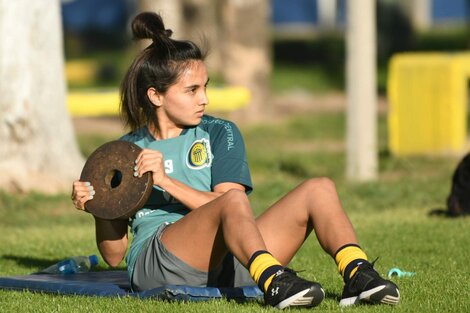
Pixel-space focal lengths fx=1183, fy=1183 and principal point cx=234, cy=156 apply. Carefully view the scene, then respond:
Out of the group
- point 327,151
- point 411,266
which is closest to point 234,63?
point 327,151

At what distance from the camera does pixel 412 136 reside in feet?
46.4

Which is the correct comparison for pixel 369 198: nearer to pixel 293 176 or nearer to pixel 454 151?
pixel 293 176

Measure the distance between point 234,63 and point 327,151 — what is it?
4.89 metres

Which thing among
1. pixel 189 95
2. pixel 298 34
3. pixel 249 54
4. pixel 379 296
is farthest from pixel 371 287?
pixel 298 34

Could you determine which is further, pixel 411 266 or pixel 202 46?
pixel 411 266

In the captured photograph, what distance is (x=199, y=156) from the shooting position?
5.82m

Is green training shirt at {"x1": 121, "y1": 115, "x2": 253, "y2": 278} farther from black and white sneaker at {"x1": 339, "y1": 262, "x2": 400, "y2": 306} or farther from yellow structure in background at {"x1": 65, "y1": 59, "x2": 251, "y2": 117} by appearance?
yellow structure in background at {"x1": 65, "y1": 59, "x2": 251, "y2": 117}

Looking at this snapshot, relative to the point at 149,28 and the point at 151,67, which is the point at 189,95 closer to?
the point at 151,67

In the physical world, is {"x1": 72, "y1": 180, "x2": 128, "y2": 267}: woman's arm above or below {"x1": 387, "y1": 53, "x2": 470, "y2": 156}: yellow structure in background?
above

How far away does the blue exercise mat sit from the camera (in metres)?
5.62

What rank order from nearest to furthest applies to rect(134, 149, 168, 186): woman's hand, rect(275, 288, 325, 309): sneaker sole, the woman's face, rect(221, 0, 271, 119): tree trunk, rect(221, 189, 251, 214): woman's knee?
rect(275, 288, 325, 309): sneaker sole → rect(221, 189, 251, 214): woman's knee → rect(134, 149, 168, 186): woman's hand → the woman's face → rect(221, 0, 271, 119): tree trunk

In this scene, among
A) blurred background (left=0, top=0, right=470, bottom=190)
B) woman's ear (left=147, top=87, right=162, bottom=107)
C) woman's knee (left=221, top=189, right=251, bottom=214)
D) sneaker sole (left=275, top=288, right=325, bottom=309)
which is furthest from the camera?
blurred background (left=0, top=0, right=470, bottom=190)

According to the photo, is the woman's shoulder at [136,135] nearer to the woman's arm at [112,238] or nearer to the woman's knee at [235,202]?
the woman's arm at [112,238]

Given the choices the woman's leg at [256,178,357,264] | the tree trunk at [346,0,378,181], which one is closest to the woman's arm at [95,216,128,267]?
the woman's leg at [256,178,357,264]
